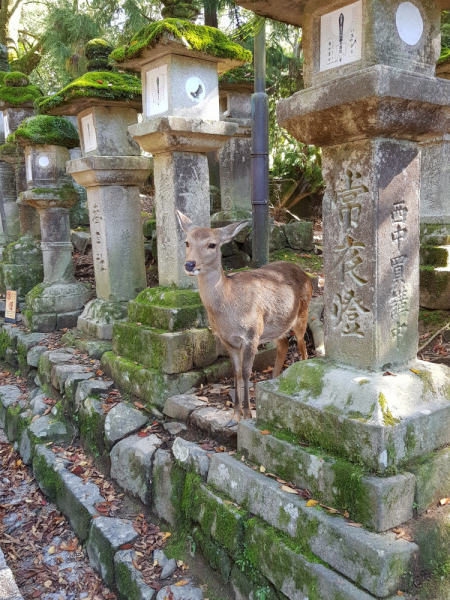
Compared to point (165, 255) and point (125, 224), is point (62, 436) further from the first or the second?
point (125, 224)

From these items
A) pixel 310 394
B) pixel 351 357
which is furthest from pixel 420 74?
pixel 310 394

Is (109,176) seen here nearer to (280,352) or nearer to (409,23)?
(280,352)

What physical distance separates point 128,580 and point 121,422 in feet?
4.61

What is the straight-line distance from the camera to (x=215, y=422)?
3.86 m

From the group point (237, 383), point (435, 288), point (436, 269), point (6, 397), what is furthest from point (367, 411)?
point (6, 397)

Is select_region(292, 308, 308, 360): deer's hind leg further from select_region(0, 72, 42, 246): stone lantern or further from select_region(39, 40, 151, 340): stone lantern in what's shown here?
select_region(0, 72, 42, 246): stone lantern

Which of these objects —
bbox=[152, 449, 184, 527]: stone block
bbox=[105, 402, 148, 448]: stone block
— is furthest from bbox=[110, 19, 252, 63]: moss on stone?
bbox=[152, 449, 184, 527]: stone block

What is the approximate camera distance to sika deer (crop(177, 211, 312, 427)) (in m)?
3.73

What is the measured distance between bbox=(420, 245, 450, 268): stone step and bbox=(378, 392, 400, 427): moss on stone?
9.45 ft

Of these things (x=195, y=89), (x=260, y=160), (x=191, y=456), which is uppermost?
(x=195, y=89)

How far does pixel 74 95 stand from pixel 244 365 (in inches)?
152

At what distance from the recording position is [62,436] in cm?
526

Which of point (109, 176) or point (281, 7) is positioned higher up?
point (281, 7)

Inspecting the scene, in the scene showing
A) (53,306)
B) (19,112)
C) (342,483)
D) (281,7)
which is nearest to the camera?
(342,483)
